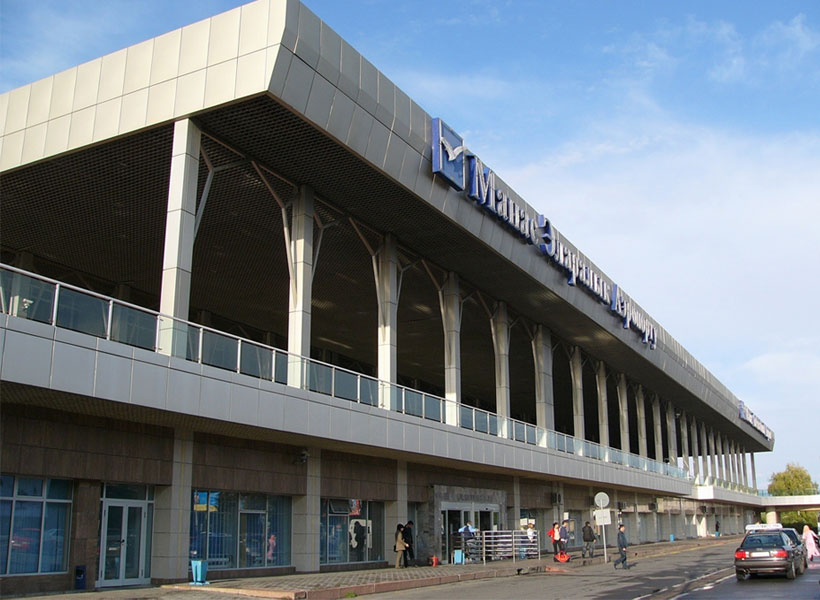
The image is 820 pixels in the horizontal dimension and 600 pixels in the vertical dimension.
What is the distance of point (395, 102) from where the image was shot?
79.5 ft

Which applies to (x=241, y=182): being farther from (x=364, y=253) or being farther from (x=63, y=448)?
(x=63, y=448)

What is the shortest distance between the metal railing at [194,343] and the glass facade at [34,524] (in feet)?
12.3

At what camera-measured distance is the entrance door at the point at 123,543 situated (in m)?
19.0

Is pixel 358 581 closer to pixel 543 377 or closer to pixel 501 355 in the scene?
pixel 501 355

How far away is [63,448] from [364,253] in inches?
606

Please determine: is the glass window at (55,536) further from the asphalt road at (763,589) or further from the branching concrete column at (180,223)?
the asphalt road at (763,589)

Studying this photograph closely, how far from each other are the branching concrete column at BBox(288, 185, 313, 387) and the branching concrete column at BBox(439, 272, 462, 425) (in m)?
7.79

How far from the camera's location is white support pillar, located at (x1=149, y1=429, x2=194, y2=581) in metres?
19.7

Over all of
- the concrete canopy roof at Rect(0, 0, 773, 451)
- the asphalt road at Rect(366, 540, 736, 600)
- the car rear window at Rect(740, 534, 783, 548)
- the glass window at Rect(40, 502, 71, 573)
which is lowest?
the asphalt road at Rect(366, 540, 736, 600)

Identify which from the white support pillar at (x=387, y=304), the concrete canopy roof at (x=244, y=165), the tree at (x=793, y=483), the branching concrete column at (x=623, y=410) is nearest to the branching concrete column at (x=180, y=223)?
the concrete canopy roof at (x=244, y=165)

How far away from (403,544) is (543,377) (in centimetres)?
1596

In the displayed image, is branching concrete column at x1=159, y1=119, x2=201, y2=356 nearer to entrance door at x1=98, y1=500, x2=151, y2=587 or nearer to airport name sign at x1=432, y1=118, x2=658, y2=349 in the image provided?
entrance door at x1=98, y1=500, x2=151, y2=587

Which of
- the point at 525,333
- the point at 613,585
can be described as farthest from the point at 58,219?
the point at 525,333

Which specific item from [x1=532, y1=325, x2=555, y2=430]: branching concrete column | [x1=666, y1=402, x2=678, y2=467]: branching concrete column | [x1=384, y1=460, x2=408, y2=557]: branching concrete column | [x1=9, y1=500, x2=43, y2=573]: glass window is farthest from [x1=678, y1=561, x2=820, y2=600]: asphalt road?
[x1=666, y1=402, x2=678, y2=467]: branching concrete column
